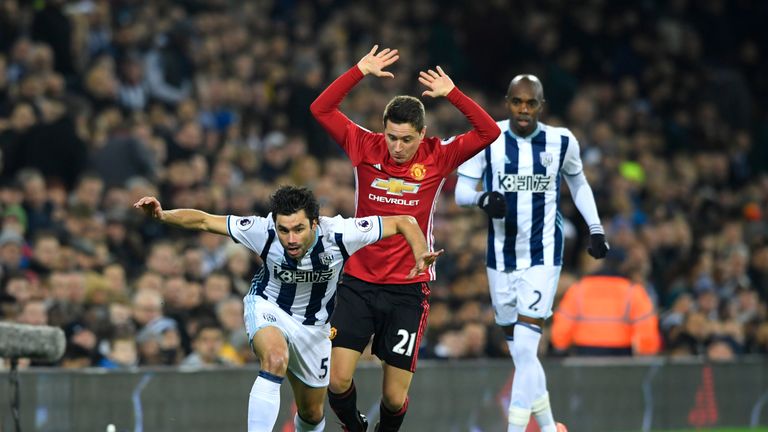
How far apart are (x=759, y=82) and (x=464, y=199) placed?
14909mm

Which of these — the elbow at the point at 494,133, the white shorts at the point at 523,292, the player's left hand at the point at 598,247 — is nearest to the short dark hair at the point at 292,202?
the elbow at the point at 494,133

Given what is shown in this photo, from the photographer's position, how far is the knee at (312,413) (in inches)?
361

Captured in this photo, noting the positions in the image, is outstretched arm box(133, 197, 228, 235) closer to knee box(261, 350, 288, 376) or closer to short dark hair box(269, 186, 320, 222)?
short dark hair box(269, 186, 320, 222)

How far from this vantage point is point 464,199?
988 centimetres

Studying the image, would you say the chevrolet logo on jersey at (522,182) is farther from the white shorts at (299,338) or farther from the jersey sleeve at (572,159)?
the white shorts at (299,338)

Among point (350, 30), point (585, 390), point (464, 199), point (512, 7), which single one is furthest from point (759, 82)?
point (464, 199)

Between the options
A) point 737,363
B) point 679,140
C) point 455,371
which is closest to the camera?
point 455,371

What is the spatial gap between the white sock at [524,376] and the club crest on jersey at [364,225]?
1691mm

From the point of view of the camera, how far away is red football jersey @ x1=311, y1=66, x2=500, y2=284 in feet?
30.5

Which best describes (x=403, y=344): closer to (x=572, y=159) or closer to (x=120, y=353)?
(x=572, y=159)

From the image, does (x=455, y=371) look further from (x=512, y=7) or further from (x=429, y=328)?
(x=512, y=7)

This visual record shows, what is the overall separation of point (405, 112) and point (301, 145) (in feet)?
23.5

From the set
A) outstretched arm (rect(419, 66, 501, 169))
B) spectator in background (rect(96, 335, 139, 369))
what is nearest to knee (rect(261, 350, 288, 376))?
outstretched arm (rect(419, 66, 501, 169))

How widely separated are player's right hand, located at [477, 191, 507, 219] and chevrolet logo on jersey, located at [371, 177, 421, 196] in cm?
57
